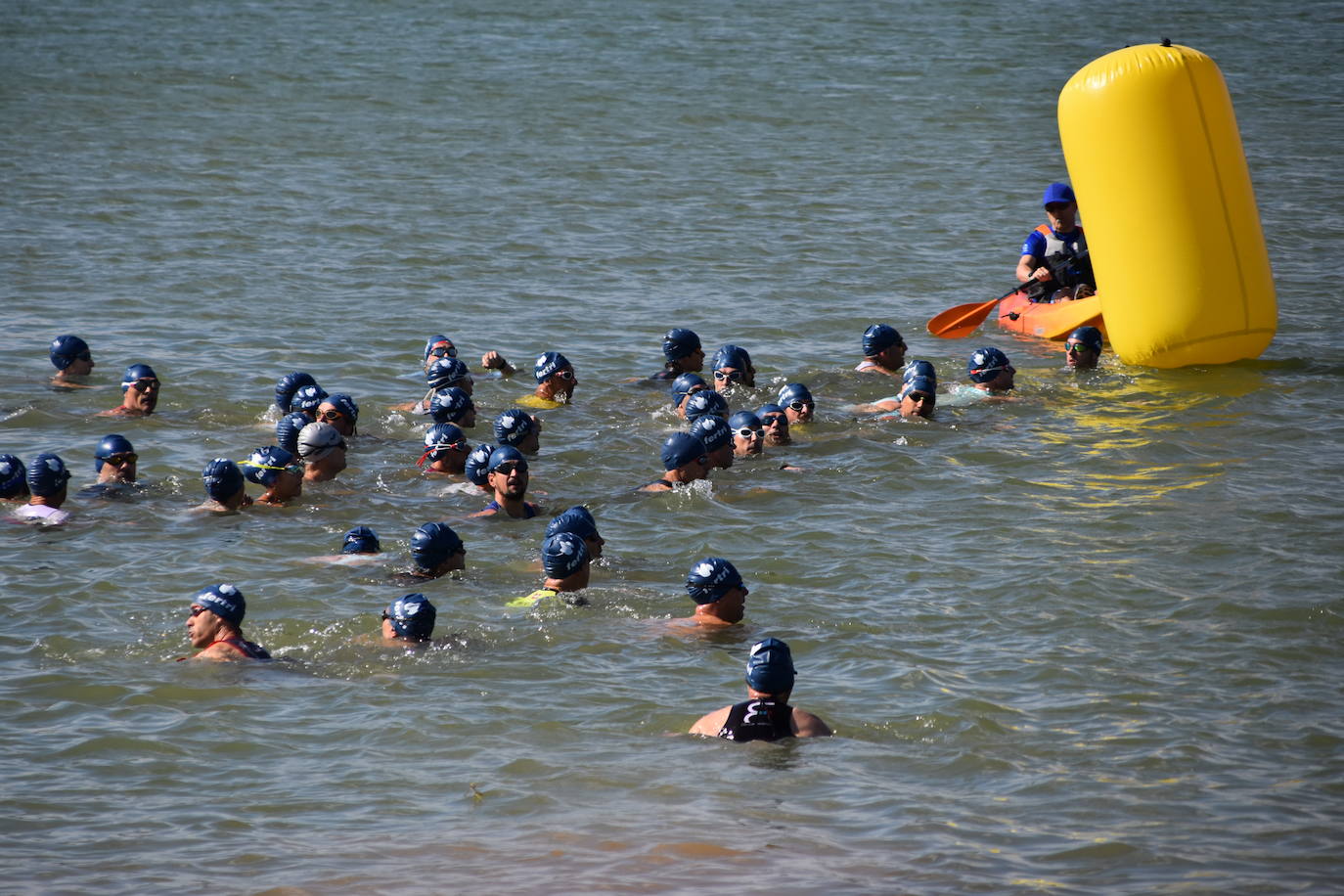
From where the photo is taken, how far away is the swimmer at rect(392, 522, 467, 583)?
1120 centimetres

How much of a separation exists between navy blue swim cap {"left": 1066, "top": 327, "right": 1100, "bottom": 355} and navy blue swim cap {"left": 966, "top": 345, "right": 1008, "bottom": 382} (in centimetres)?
115

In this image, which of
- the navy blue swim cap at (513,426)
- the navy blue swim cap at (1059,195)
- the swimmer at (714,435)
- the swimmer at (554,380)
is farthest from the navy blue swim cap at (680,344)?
the navy blue swim cap at (1059,195)

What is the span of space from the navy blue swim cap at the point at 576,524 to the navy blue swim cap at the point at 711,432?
7.33 ft

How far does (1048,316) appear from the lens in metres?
18.7

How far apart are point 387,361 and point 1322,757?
12294 mm

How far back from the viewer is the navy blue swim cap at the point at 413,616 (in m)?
9.99

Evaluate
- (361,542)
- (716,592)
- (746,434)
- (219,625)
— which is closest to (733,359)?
(746,434)

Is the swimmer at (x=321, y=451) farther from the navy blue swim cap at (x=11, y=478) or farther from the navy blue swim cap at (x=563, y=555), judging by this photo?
the navy blue swim cap at (x=563, y=555)

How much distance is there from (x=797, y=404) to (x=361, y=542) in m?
5.04

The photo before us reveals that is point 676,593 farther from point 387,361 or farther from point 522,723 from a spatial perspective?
point 387,361

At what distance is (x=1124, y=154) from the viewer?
15.0 m

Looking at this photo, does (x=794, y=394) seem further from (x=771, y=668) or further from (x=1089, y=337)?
(x=771, y=668)

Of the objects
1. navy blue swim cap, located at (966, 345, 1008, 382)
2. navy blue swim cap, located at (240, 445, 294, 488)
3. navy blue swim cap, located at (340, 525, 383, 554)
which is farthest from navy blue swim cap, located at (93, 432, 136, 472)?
navy blue swim cap, located at (966, 345, 1008, 382)

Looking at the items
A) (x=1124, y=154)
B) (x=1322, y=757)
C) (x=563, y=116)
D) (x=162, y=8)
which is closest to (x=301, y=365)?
(x=1124, y=154)
